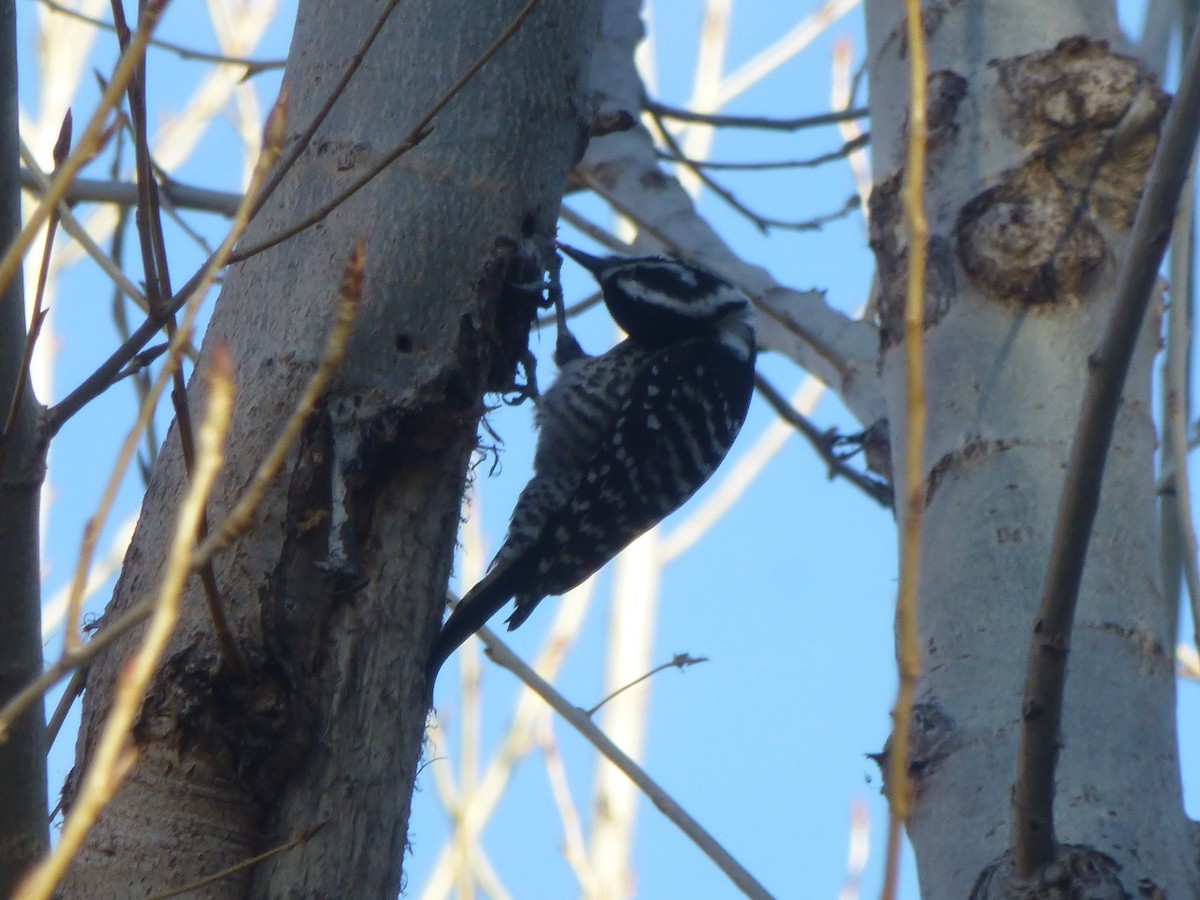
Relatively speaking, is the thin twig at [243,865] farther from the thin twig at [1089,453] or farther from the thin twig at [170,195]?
the thin twig at [170,195]

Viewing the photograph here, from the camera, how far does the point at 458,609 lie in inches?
124

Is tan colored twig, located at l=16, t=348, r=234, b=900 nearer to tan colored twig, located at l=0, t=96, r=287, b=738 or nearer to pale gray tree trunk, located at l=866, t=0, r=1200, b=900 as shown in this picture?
tan colored twig, located at l=0, t=96, r=287, b=738

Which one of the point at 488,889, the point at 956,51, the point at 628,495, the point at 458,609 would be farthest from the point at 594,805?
the point at 956,51

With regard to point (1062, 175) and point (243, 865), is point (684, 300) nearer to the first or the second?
point (1062, 175)

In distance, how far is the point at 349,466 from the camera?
2236mm

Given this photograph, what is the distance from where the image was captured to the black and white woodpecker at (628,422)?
13.1 ft

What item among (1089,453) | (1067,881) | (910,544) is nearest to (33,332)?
(910,544)

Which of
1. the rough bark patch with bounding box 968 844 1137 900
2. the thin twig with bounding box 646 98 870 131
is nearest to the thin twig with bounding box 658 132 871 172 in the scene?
the thin twig with bounding box 646 98 870 131

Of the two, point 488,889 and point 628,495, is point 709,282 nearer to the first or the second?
point 628,495

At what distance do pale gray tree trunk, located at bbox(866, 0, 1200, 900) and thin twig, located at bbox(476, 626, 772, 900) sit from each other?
33cm

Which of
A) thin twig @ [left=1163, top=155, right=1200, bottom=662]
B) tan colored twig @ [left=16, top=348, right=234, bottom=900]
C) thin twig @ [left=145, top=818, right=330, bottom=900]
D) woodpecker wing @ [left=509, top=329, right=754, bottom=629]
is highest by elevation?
woodpecker wing @ [left=509, top=329, right=754, bottom=629]

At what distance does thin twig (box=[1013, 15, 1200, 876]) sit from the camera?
5.42 ft

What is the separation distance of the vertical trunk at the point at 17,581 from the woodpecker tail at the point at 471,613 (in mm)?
733

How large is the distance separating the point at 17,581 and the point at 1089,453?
123 centimetres
